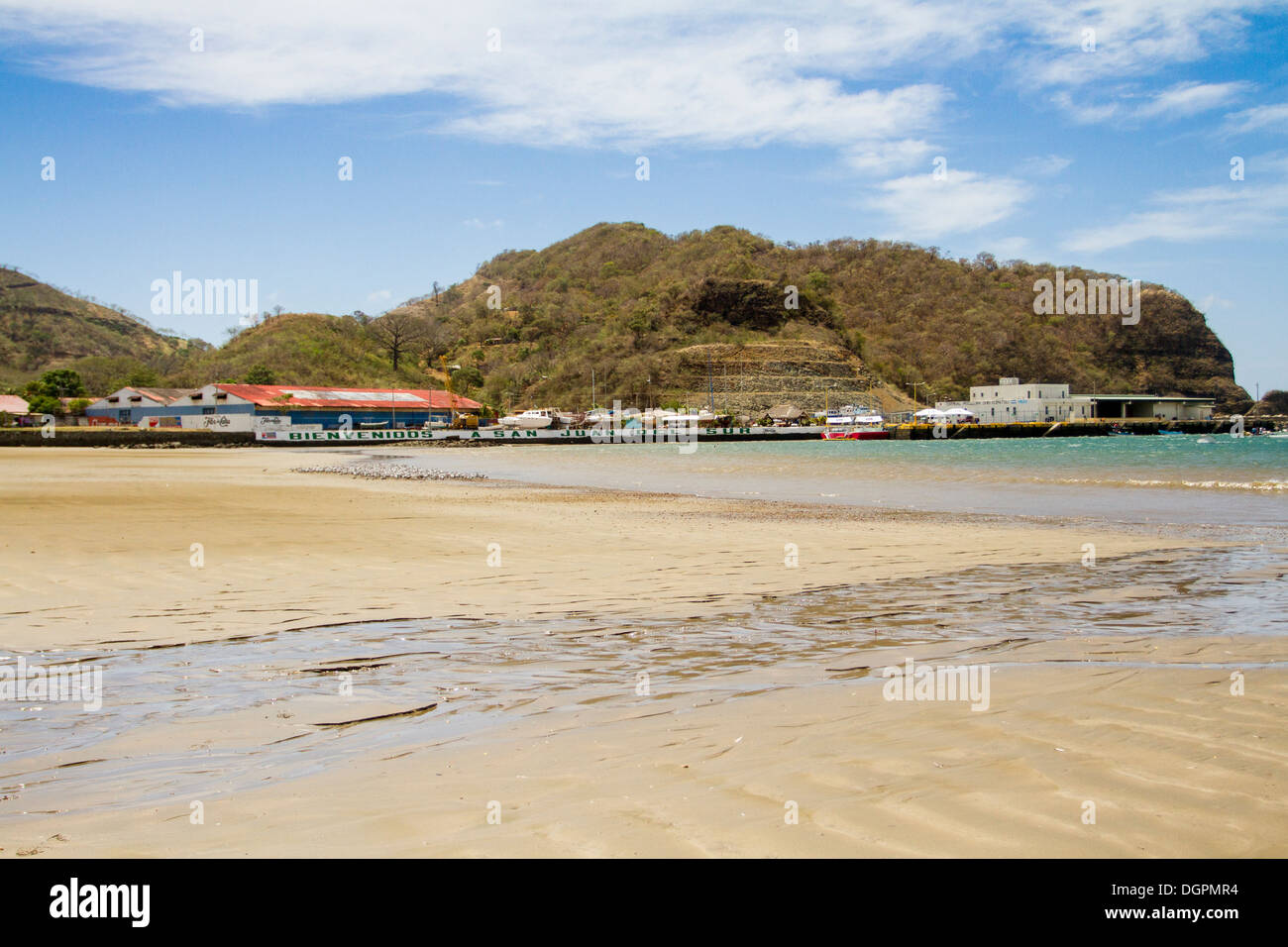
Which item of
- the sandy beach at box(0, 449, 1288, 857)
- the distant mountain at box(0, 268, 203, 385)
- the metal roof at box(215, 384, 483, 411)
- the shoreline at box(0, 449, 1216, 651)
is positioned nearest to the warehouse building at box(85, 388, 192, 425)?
the metal roof at box(215, 384, 483, 411)

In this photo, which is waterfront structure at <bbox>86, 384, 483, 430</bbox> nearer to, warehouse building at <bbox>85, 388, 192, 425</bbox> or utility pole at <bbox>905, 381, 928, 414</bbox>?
warehouse building at <bbox>85, 388, 192, 425</bbox>

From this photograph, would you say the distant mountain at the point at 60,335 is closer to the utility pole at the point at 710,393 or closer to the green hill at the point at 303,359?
the green hill at the point at 303,359

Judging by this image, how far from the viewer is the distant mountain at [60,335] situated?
13825 centimetres

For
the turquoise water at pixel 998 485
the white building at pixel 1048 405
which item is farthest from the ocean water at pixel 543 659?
the white building at pixel 1048 405

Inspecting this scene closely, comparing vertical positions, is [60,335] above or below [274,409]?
above

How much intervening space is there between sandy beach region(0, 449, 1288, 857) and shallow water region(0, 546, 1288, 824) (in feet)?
0.17

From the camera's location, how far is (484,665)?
6645 millimetres

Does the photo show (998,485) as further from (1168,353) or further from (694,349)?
(1168,353)

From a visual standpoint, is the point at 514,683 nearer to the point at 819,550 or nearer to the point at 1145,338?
the point at 819,550

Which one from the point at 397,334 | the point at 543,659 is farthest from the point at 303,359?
the point at 543,659

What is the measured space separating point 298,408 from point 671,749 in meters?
88.6

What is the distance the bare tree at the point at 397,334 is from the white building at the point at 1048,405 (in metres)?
89.9

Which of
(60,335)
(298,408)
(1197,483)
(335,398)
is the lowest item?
(1197,483)
